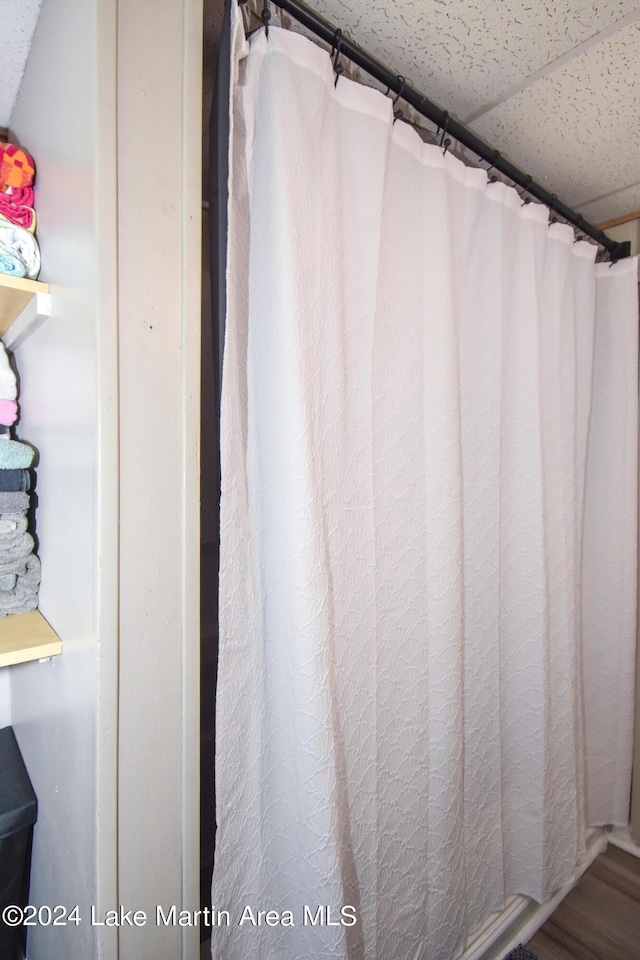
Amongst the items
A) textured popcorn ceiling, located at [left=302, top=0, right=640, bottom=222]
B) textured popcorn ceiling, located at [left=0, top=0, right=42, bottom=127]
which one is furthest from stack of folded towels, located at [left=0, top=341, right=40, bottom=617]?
textured popcorn ceiling, located at [left=302, top=0, right=640, bottom=222]

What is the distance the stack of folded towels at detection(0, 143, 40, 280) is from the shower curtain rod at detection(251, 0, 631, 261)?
1.43 feet

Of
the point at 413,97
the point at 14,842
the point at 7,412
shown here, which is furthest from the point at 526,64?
the point at 14,842

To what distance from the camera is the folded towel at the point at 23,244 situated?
27.5 inches

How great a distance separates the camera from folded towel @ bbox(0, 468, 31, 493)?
71cm

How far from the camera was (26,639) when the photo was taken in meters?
0.63

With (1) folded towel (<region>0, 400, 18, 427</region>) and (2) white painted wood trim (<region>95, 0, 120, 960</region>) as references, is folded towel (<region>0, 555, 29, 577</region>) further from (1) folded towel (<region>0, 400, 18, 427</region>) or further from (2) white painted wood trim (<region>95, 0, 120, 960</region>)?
(2) white painted wood trim (<region>95, 0, 120, 960</region>)

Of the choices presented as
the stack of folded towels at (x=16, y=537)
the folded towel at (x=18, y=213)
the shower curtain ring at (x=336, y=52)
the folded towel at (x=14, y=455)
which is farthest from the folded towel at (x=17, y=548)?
the shower curtain ring at (x=336, y=52)

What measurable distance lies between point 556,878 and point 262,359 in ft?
4.98

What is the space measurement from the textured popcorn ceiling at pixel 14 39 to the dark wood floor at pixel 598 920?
7.50 feet

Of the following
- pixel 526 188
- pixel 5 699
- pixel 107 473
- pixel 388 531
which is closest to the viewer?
pixel 107 473

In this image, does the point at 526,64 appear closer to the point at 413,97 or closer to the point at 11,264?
the point at 413,97

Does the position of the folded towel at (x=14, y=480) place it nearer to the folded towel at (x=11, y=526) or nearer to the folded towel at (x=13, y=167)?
the folded towel at (x=11, y=526)

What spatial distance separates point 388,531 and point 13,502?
648 mm

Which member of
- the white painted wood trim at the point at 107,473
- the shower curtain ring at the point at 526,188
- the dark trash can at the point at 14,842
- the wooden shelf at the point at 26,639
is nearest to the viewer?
the white painted wood trim at the point at 107,473
